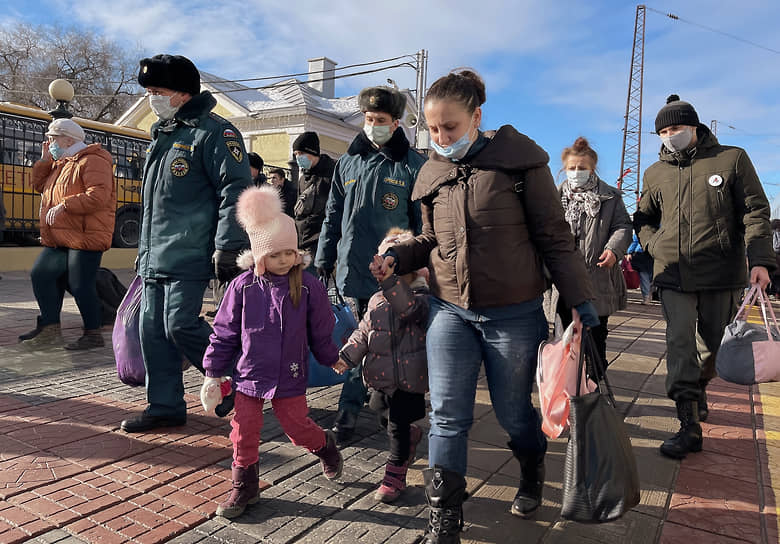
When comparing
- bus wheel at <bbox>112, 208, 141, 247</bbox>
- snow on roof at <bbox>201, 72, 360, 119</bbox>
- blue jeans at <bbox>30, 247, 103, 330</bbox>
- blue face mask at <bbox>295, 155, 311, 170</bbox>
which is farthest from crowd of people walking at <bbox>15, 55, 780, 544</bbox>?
snow on roof at <bbox>201, 72, 360, 119</bbox>

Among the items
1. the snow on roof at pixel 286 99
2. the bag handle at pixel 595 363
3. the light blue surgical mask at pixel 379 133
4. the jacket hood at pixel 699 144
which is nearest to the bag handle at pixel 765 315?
the jacket hood at pixel 699 144

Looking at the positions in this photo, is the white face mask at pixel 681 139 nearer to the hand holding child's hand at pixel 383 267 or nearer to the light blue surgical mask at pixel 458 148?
the light blue surgical mask at pixel 458 148

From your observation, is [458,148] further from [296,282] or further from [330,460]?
[330,460]

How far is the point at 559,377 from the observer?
86.7 inches

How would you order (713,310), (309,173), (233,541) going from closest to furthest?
(233,541)
(713,310)
(309,173)

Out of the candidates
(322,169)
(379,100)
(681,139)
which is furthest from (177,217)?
(681,139)

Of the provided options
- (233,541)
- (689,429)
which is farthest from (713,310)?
(233,541)

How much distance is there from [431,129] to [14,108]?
11.3m

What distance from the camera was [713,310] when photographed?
3.55 m

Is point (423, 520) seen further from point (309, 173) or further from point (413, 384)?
point (309, 173)

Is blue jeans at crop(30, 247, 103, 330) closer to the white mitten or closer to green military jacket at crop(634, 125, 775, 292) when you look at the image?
the white mitten

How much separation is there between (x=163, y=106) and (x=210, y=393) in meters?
1.90

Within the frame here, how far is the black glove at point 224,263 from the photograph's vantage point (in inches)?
125

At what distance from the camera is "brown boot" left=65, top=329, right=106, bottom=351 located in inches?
214
